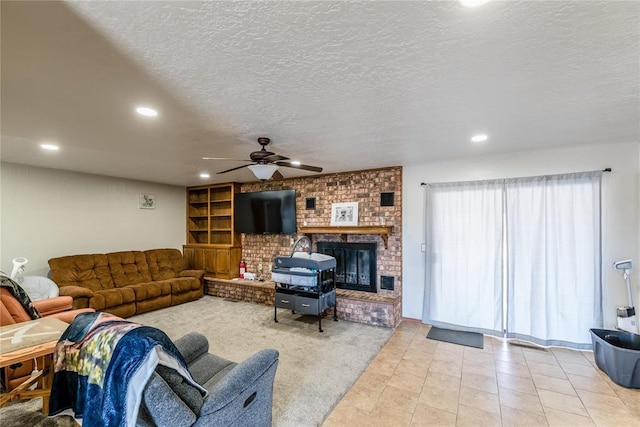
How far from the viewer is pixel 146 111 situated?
2.26 metres

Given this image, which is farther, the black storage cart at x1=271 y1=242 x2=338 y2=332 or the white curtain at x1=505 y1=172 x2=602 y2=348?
the black storage cart at x1=271 y1=242 x2=338 y2=332

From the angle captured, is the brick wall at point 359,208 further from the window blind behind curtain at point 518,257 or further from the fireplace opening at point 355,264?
the window blind behind curtain at point 518,257

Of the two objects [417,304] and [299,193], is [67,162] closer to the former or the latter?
[299,193]

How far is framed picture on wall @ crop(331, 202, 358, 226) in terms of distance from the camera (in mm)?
4734

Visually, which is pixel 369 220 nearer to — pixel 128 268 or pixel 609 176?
pixel 609 176

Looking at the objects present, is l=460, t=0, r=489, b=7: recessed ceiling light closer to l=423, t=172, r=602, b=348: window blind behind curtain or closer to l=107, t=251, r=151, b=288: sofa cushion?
l=423, t=172, r=602, b=348: window blind behind curtain

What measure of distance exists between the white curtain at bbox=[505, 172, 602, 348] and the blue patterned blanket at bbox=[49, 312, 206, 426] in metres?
3.86

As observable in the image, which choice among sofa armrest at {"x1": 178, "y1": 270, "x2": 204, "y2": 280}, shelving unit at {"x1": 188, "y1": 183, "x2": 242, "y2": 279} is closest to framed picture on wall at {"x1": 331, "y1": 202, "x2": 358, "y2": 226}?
shelving unit at {"x1": 188, "y1": 183, "x2": 242, "y2": 279}

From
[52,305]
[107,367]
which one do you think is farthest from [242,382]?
[52,305]

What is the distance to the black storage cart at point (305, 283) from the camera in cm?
388

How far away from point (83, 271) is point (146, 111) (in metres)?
3.78

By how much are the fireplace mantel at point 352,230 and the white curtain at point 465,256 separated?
2.02 ft

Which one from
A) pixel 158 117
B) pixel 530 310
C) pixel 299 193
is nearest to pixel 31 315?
pixel 158 117

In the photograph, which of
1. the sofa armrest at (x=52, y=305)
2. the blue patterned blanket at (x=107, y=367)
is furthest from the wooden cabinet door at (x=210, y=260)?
the blue patterned blanket at (x=107, y=367)
